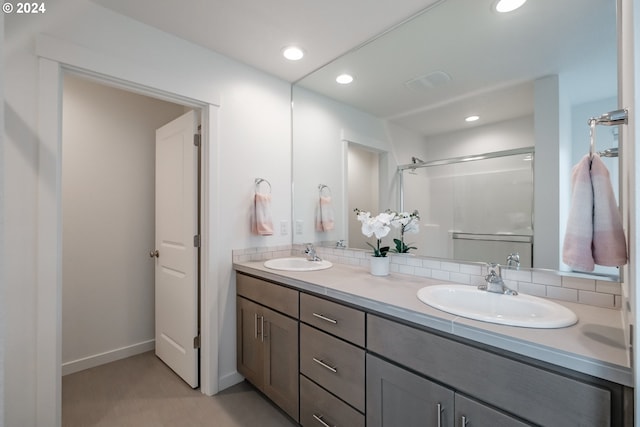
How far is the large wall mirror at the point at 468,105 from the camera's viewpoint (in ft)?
3.94

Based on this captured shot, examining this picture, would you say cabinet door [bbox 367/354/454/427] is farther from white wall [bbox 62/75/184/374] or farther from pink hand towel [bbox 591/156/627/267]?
white wall [bbox 62/75/184/374]

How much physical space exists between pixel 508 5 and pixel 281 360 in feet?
7.19

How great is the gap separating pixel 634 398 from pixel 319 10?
197cm

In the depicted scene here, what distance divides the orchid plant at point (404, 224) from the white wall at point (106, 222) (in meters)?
2.23

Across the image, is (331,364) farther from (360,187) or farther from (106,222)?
(106,222)

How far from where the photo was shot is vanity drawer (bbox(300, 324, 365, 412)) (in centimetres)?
127

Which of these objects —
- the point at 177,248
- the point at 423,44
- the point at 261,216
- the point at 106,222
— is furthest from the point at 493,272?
the point at 106,222

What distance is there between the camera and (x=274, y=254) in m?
2.34

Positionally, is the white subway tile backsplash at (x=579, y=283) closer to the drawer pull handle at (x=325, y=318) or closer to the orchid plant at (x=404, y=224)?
the orchid plant at (x=404, y=224)

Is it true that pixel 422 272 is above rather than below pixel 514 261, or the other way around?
below

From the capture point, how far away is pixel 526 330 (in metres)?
0.89

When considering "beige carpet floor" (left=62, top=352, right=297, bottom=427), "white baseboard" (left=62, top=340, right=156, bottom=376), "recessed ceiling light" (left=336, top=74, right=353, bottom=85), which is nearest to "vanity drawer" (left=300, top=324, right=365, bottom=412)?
"beige carpet floor" (left=62, top=352, right=297, bottom=427)

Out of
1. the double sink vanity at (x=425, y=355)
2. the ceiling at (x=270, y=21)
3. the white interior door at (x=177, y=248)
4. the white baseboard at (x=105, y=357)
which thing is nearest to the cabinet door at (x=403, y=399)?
the double sink vanity at (x=425, y=355)

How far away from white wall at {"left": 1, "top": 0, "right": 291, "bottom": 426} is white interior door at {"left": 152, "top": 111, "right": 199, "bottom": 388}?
173 mm
